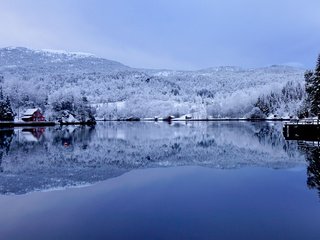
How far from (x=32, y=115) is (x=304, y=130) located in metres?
85.4

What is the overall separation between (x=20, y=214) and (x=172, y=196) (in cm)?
599

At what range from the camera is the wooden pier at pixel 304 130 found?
44125 mm

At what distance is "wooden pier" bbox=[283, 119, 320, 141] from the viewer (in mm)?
→ 44125

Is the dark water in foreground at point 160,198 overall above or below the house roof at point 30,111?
below

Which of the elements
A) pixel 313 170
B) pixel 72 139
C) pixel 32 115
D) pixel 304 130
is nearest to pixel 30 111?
pixel 32 115

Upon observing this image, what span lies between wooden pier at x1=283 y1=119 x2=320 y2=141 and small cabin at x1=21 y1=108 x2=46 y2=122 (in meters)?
82.0

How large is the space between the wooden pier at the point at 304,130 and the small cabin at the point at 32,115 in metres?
82.0

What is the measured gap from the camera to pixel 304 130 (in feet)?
151

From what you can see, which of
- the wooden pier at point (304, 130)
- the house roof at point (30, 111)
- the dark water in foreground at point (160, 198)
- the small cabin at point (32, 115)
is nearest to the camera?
the dark water in foreground at point (160, 198)

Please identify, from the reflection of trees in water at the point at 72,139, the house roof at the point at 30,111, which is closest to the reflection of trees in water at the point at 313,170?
the reflection of trees in water at the point at 72,139

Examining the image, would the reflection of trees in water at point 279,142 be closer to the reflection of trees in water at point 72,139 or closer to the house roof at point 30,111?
the reflection of trees in water at point 72,139

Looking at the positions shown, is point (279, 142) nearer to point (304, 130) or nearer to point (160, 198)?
point (304, 130)

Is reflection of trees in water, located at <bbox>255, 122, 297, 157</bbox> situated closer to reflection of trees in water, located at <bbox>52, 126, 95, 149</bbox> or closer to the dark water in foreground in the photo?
the dark water in foreground

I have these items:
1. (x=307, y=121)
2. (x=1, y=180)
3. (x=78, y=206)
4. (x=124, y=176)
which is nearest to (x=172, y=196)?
(x=78, y=206)
